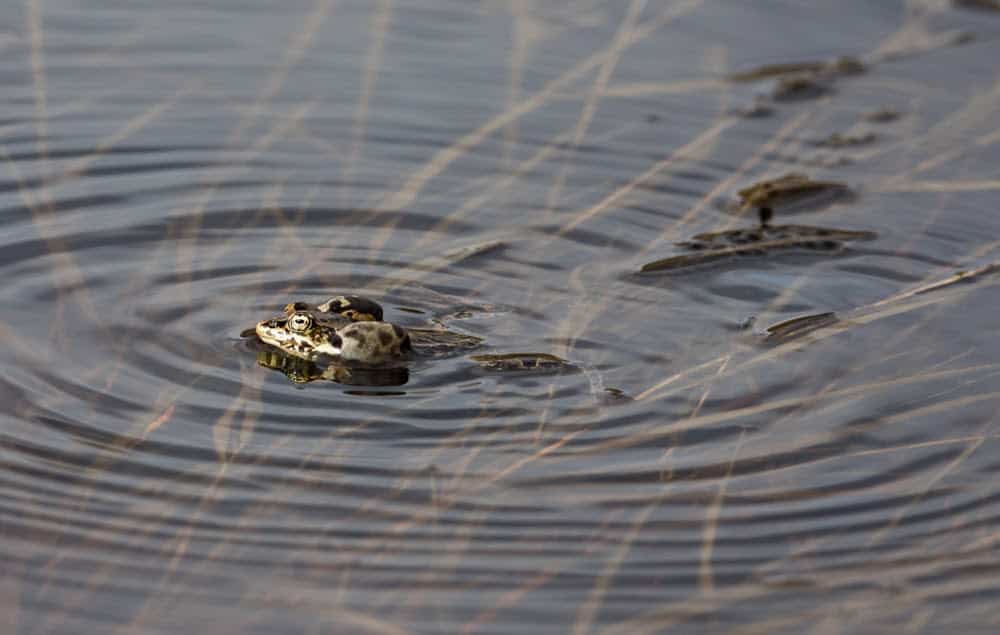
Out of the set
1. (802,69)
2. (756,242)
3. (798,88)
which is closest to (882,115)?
(798,88)

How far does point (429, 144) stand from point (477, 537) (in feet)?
15.0

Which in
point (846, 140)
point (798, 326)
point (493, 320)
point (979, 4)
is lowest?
point (493, 320)

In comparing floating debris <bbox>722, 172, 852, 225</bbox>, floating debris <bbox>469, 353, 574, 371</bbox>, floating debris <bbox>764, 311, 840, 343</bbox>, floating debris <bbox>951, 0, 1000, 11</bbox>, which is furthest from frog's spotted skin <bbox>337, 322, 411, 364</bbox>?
floating debris <bbox>951, 0, 1000, 11</bbox>

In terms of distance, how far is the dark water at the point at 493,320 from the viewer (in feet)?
19.6

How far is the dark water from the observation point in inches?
236

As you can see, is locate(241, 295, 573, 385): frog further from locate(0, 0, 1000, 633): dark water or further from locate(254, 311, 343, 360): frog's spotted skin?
locate(0, 0, 1000, 633): dark water

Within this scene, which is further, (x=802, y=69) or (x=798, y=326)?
(x=802, y=69)

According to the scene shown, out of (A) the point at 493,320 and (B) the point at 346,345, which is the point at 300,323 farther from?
(A) the point at 493,320

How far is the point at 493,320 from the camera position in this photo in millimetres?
8273

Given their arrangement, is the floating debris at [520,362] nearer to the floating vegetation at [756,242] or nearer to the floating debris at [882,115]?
the floating vegetation at [756,242]

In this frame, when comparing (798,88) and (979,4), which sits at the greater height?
(979,4)

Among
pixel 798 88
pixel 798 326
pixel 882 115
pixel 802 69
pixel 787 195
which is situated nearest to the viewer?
pixel 798 326

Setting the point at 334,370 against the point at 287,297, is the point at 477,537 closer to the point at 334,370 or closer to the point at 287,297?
the point at 334,370

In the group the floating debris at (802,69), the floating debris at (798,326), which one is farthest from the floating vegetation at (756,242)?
the floating debris at (802,69)
